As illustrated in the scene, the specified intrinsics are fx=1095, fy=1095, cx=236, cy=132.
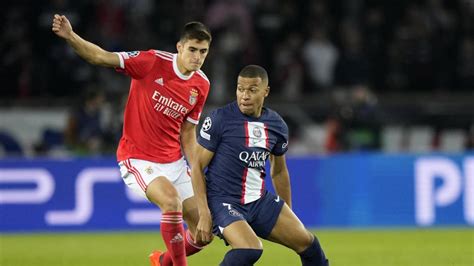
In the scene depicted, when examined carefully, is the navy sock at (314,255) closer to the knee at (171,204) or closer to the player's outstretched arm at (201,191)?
the player's outstretched arm at (201,191)

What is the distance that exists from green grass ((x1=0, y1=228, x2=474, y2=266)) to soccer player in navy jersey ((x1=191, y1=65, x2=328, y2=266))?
277 centimetres

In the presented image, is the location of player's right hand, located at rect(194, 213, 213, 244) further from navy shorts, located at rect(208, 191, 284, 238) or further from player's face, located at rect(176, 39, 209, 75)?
player's face, located at rect(176, 39, 209, 75)

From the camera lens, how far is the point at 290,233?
8203 millimetres

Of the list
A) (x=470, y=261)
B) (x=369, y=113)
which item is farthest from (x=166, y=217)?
(x=369, y=113)

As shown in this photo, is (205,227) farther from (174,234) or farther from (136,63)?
(136,63)

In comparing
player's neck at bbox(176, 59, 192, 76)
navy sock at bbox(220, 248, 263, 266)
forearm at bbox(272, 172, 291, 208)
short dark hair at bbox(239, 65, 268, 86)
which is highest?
player's neck at bbox(176, 59, 192, 76)

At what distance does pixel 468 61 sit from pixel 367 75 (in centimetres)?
187

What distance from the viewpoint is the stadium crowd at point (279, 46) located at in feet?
58.7

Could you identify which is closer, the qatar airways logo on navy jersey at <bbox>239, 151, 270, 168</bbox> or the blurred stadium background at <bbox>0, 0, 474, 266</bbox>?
the qatar airways logo on navy jersey at <bbox>239, 151, 270, 168</bbox>

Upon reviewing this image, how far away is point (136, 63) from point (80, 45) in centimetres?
71

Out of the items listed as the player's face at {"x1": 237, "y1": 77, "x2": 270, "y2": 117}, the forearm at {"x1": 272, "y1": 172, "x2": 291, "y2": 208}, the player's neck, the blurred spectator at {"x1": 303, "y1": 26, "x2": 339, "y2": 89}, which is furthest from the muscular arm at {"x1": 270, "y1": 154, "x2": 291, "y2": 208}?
the blurred spectator at {"x1": 303, "y1": 26, "x2": 339, "y2": 89}

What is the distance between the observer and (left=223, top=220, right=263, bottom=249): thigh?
312 inches

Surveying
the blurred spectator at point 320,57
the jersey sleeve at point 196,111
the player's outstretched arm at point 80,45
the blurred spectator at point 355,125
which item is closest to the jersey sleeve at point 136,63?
the player's outstretched arm at point 80,45

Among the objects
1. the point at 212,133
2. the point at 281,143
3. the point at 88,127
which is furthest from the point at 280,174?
the point at 88,127
